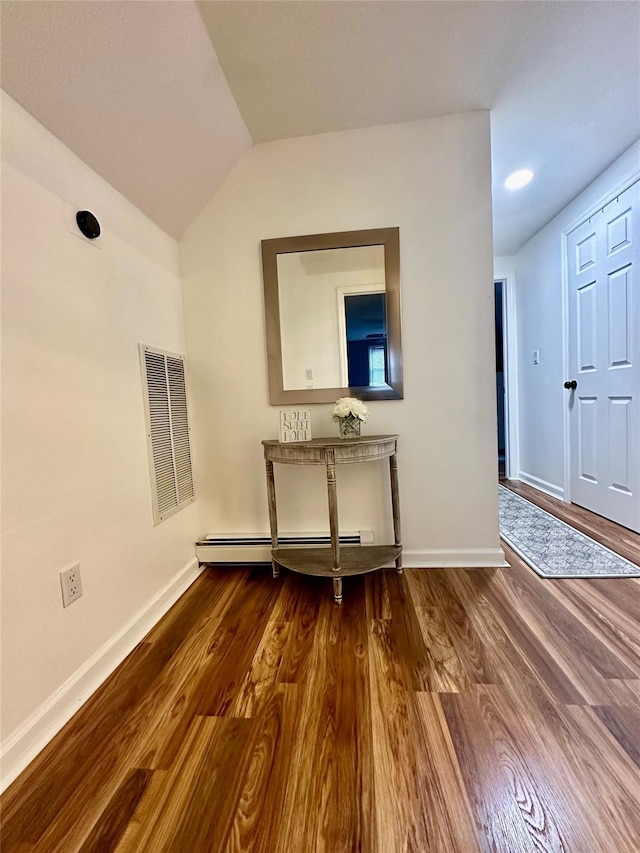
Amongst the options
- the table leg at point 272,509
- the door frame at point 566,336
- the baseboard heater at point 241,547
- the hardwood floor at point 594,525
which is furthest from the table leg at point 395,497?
the door frame at point 566,336

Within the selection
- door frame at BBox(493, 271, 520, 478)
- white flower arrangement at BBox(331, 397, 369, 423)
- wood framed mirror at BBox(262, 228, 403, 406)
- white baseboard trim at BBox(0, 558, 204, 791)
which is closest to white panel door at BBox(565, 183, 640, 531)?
door frame at BBox(493, 271, 520, 478)

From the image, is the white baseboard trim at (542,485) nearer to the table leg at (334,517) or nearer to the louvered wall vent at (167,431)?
the table leg at (334,517)

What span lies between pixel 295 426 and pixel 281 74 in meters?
1.50

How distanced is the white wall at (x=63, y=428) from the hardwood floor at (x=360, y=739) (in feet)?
0.66

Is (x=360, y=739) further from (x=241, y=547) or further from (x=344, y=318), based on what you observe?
(x=344, y=318)

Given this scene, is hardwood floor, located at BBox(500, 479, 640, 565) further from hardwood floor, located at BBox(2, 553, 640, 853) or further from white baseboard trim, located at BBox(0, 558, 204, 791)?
white baseboard trim, located at BBox(0, 558, 204, 791)

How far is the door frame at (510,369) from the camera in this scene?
10.6 feet

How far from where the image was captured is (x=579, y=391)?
8.00 feet

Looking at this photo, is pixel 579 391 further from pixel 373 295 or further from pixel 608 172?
pixel 373 295

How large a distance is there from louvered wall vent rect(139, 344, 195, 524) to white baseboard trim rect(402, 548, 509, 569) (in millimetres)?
1239

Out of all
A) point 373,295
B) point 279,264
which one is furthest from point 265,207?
point 373,295

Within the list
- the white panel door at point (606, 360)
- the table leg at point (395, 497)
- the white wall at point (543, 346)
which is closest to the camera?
the table leg at point (395, 497)

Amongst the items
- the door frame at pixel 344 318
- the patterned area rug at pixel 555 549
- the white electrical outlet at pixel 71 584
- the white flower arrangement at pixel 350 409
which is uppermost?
the door frame at pixel 344 318

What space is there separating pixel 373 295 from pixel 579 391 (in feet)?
5.97
